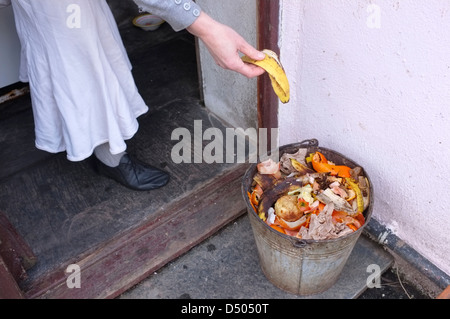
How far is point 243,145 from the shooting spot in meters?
2.72

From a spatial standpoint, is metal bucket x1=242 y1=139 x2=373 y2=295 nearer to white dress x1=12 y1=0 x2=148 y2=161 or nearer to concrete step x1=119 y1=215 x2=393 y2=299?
concrete step x1=119 y1=215 x2=393 y2=299

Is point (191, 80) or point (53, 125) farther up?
point (53, 125)

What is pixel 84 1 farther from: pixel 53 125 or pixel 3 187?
pixel 3 187

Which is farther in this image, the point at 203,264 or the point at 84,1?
the point at 203,264

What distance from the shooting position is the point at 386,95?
68.7 inches

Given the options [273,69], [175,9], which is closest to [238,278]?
[273,69]

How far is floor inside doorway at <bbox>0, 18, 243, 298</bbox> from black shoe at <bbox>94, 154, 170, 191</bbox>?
5 cm

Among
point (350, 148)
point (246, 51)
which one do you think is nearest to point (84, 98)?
point (246, 51)

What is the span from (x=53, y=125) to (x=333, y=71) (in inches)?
55.7

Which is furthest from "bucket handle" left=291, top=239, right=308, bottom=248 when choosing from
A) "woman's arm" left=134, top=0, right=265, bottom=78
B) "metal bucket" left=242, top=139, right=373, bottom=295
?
"woman's arm" left=134, top=0, right=265, bottom=78

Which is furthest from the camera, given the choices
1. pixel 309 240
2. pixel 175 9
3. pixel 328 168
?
pixel 328 168

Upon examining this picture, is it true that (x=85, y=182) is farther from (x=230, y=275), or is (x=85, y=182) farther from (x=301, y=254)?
(x=301, y=254)

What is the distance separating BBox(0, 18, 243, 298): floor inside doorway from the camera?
88.0 inches

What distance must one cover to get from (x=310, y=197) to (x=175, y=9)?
3.16ft
